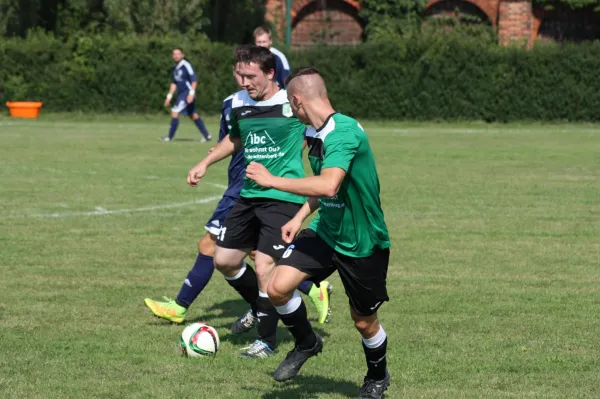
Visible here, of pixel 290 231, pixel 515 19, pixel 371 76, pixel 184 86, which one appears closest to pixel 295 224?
pixel 290 231

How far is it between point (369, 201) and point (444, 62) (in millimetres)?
29842

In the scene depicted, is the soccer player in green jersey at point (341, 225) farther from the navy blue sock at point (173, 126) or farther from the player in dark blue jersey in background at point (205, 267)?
the navy blue sock at point (173, 126)

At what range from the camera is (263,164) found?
24.2 feet

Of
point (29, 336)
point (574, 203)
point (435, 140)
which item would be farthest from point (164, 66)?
point (29, 336)

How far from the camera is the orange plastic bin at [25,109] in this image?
3588cm

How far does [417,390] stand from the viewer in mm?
6211

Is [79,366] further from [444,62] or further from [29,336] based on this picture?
[444,62]

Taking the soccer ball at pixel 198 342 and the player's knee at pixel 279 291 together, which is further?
the soccer ball at pixel 198 342

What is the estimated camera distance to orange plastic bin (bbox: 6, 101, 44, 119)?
35875 millimetres

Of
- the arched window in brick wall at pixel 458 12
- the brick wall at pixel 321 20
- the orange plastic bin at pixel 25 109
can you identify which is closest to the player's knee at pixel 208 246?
the orange plastic bin at pixel 25 109

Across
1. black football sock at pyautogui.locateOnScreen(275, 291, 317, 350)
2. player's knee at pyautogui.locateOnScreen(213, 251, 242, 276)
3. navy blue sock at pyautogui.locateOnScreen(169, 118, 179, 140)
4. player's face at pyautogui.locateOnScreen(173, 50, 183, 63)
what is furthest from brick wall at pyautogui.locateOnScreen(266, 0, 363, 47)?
black football sock at pyautogui.locateOnScreen(275, 291, 317, 350)

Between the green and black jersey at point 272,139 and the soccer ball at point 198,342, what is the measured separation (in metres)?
1.05

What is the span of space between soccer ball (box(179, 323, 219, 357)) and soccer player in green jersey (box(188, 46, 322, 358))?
0.79 ft

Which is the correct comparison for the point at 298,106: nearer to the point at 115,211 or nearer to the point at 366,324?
the point at 366,324
